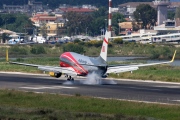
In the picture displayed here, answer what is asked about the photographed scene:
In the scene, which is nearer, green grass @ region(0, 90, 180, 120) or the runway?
green grass @ region(0, 90, 180, 120)

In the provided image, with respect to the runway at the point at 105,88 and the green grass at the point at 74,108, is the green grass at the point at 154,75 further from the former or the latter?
the green grass at the point at 74,108

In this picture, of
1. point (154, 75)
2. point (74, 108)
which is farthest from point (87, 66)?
point (74, 108)

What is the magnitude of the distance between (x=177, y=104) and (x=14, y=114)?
12.5 m

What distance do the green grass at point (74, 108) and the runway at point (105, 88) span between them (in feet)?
12.4

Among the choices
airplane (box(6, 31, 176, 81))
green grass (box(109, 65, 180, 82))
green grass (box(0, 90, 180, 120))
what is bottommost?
green grass (box(109, 65, 180, 82))

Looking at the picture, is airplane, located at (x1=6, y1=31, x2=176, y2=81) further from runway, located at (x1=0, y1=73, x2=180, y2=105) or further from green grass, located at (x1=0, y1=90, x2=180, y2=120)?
green grass, located at (x1=0, y1=90, x2=180, y2=120)

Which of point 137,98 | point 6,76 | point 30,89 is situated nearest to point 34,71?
point 6,76

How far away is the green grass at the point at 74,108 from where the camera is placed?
134 ft

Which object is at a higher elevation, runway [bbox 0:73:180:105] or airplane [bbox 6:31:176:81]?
airplane [bbox 6:31:176:81]

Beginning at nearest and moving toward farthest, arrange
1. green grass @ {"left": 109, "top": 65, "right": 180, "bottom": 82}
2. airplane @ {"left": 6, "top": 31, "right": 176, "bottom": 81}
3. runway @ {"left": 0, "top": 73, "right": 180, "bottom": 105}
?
runway @ {"left": 0, "top": 73, "right": 180, "bottom": 105} → airplane @ {"left": 6, "top": 31, "right": 176, "bottom": 81} → green grass @ {"left": 109, "top": 65, "right": 180, "bottom": 82}

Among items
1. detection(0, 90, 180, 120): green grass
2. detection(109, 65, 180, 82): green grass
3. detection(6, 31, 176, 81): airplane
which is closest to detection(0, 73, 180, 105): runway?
detection(6, 31, 176, 81): airplane

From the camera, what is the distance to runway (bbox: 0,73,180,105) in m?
53.4

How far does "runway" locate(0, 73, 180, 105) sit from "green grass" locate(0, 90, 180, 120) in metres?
3.79

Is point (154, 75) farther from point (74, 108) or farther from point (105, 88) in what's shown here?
point (74, 108)
